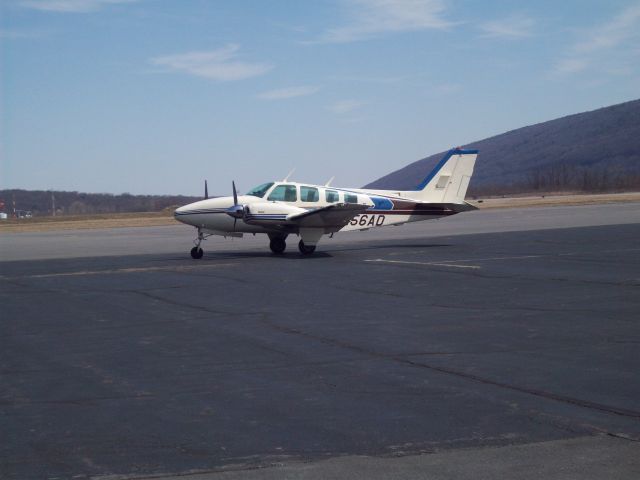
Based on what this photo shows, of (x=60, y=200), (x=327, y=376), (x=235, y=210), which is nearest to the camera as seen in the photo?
(x=327, y=376)

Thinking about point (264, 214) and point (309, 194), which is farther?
point (309, 194)

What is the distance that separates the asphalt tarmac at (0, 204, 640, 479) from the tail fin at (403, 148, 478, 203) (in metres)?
8.79

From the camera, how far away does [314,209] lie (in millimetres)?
24719

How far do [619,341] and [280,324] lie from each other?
4658 mm

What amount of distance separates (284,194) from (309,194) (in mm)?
812

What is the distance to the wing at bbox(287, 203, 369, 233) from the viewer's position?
78.7 ft

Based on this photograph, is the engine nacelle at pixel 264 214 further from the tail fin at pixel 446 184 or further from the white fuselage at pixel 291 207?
the tail fin at pixel 446 184

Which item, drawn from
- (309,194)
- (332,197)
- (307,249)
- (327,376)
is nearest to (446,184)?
(332,197)

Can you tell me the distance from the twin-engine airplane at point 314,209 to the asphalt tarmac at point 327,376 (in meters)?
5.75

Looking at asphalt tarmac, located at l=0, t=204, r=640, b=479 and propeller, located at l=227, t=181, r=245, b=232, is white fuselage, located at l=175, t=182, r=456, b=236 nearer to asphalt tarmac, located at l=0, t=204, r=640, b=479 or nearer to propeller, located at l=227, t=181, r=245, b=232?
propeller, located at l=227, t=181, r=245, b=232

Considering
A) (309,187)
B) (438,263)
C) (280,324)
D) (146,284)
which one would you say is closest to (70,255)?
(309,187)

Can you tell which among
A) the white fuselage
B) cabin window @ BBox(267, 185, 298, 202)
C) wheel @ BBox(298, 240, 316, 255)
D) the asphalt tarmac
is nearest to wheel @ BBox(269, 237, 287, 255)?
the white fuselage

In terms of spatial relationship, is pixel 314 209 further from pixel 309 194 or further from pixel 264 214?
pixel 264 214

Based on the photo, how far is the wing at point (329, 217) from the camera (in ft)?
78.7
